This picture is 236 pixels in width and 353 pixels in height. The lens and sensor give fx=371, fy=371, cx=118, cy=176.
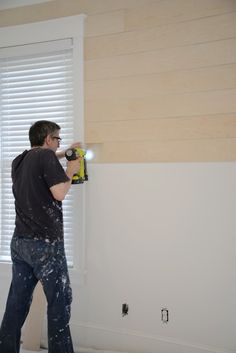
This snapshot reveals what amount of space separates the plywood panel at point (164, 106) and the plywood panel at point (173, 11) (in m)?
0.50

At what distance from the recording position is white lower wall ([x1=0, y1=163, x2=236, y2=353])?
7.79 ft

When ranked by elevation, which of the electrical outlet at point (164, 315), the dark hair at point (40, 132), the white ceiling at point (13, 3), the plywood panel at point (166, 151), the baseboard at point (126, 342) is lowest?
the baseboard at point (126, 342)

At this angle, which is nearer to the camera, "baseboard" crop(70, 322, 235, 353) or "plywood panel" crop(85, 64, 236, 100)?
"plywood panel" crop(85, 64, 236, 100)

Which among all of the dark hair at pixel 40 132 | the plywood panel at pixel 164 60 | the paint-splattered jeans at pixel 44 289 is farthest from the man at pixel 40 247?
the plywood panel at pixel 164 60

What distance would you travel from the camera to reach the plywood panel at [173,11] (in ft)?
7.69

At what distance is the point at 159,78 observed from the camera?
2.54 m

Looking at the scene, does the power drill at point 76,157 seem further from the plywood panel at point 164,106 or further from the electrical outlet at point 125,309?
the electrical outlet at point 125,309

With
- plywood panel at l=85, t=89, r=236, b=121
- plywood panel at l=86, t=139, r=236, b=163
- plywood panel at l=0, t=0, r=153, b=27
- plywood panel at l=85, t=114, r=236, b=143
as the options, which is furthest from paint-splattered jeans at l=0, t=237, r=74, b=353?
plywood panel at l=0, t=0, r=153, b=27

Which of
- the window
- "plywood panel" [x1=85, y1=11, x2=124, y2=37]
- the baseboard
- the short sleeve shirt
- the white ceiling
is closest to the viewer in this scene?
the short sleeve shirt

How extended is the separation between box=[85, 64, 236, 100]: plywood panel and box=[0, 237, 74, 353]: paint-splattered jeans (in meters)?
1.14

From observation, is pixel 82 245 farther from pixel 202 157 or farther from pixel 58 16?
pixel 58 16

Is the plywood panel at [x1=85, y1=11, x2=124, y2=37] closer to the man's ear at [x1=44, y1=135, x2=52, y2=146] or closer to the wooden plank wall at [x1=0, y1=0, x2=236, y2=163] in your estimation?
the wooden plank wall at [x1=0, y1=0, x2=236, y2=163]

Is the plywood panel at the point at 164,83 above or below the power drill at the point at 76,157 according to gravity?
above

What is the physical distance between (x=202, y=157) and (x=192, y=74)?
1.81ft
